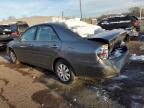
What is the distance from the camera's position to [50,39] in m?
6.88

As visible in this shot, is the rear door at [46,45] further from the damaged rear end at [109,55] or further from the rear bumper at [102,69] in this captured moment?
the damaged rear end at [109,55]

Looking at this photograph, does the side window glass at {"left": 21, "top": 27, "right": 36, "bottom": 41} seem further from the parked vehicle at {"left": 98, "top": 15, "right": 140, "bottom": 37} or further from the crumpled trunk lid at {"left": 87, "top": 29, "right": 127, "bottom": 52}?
the parked vehicle at {"left": 98, "top": 15, "right": 140, "bottom": 37}

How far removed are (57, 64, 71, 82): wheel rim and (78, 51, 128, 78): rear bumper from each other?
56 centimetres

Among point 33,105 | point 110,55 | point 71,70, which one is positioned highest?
point 110,55

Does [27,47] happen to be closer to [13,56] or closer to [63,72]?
[13,56]

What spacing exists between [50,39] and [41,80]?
1256 mm

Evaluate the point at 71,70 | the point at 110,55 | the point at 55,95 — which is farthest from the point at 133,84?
the point at 55,95

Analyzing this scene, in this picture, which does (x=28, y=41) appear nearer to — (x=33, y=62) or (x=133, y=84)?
(x=33, y=62)

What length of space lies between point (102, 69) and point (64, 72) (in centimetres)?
133

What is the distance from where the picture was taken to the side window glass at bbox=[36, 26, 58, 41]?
6.79 metres

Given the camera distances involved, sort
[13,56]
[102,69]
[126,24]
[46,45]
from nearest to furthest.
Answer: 1. [102,69]
2. [46,45]
3. [13,56]
4. [126,24]

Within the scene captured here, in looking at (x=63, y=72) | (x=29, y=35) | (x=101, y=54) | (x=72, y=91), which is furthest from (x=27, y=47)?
(x=101, y=54)

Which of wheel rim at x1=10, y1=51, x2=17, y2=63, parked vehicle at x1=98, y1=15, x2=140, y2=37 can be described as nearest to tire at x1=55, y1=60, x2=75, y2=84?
wheel rim at x1=10, y1=51, x2=17, y2=63

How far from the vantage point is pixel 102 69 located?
220 inches
